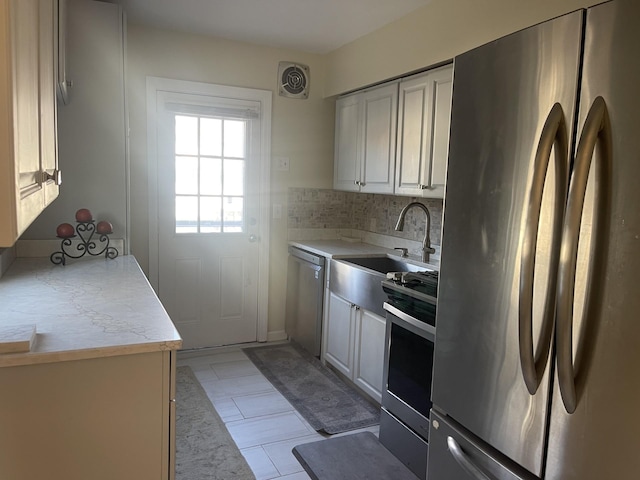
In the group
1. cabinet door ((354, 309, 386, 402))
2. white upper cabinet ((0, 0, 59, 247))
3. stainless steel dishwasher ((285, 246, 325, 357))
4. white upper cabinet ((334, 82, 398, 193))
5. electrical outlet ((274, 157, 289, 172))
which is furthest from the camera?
electrical outlet ((274, 157, 289, 172))

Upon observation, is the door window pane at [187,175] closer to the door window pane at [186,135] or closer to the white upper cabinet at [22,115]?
the door window pane at [186,135]

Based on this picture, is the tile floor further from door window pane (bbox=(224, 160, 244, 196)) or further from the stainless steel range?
door window pane (bbox=(224, 160, 244, 196))

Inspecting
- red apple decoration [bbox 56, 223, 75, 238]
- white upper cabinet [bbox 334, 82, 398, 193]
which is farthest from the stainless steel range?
red apple decoration [bbox 56, 223, 75, 238]

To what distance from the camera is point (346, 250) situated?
11.9 ft

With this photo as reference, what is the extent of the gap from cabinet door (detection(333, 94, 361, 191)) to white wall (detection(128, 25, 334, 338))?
16 cm

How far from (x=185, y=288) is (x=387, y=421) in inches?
78.9

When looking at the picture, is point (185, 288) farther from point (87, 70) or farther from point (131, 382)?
point (131, 382)

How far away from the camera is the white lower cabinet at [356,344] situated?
290 cm

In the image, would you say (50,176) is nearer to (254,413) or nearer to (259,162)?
(254,413)

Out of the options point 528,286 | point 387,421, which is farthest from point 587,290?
point 387,421

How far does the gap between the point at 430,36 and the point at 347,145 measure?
1.21m

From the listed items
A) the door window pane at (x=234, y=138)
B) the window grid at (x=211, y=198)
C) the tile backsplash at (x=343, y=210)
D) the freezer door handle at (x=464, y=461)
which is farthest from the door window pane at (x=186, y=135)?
the freezer door handle at (x=464, y=461)

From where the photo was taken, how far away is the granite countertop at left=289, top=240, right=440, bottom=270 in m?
3.26

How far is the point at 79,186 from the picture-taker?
9.45ft
